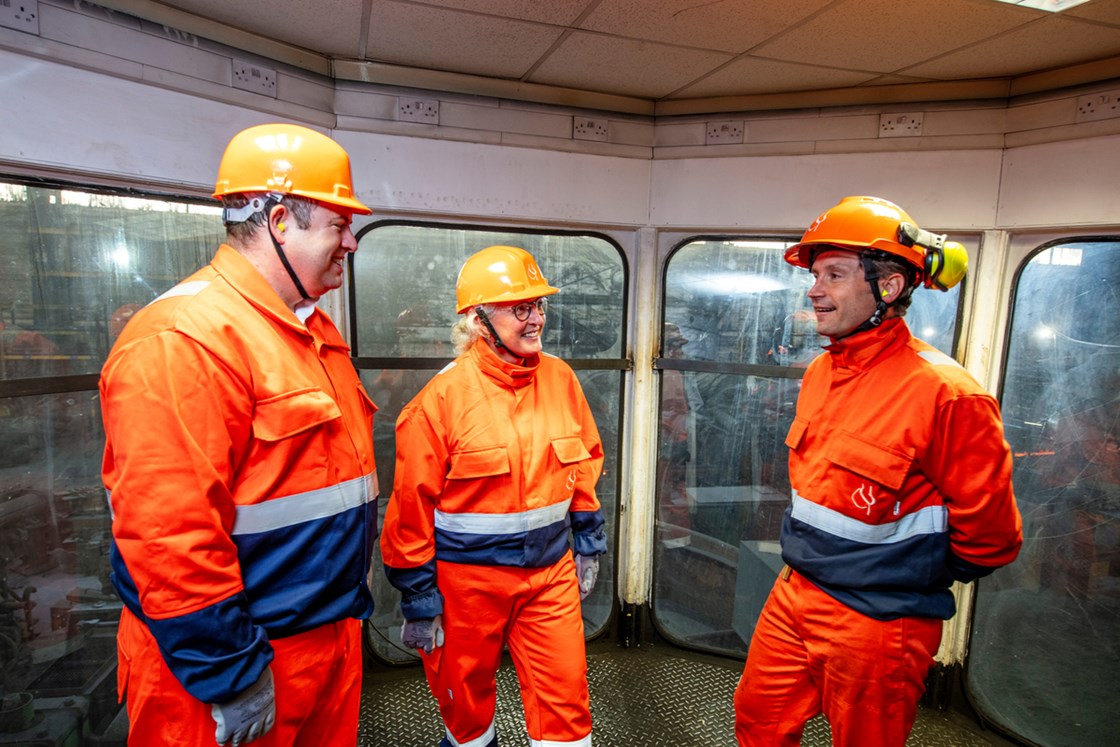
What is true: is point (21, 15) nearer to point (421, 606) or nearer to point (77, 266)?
point (77, 266)

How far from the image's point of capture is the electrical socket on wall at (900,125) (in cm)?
285

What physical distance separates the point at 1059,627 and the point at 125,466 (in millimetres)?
3749

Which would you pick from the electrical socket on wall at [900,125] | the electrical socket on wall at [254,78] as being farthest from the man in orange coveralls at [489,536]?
the electrical socket on wall at [900,125]

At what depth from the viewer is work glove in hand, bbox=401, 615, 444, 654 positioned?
224 cm

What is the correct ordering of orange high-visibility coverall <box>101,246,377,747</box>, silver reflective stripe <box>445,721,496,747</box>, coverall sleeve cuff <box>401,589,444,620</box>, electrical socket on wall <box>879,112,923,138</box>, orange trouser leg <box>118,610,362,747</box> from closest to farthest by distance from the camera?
1. orange high-visibility coverall <box>101,246,377,747</box>
2. orange trouser leg <box>118,610,362,747</box>
3. coverall sleeve cuff <box>401,589,444,620</box>
4. silver reflective stripe <box>445,721,496,747</box>
5. electrical socket on wall <box>879,112,923,138</box>

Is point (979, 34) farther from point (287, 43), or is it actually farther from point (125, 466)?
point (125, 466)

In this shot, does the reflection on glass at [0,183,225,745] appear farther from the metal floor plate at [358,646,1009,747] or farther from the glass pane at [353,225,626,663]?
the metal floor plate at [358,646,1009,747]

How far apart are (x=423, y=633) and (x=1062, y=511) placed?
291 centimetres

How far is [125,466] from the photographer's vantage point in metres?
1.26

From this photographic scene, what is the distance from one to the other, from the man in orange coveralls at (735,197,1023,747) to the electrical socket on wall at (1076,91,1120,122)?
1.15m

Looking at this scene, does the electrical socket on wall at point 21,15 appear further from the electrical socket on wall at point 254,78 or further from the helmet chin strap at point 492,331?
the helmet chin strap at point 492,331

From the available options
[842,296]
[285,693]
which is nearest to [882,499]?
[842,296]

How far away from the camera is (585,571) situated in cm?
271

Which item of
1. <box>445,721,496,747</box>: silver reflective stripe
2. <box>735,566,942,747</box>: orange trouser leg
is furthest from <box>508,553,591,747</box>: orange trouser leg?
<box>735,566,942,747</box>: orange trouser leg
